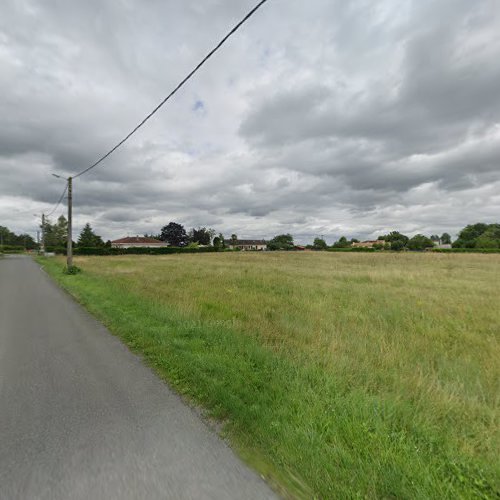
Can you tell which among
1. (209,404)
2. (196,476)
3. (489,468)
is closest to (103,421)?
(209,404)

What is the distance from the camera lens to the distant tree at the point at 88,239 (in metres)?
77.4

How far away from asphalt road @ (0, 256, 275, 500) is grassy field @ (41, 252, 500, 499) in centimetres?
29

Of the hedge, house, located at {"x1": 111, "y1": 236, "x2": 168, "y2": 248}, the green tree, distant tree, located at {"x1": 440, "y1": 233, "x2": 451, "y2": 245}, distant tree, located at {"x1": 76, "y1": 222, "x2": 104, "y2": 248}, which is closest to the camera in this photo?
the hedge

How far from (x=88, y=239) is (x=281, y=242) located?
80.9 metres

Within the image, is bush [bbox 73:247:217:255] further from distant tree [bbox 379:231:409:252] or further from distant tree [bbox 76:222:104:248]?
distant tree [bbox 379:231:409:252]

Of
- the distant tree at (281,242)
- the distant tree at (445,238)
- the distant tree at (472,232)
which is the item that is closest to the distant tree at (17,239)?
the distant tree at (281,242)

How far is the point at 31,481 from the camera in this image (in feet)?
7.19

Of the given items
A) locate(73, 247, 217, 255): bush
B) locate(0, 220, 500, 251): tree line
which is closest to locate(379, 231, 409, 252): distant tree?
locate(0, 220, 500, 251): tree line

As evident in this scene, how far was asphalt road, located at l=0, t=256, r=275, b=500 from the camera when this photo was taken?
7.04 ft

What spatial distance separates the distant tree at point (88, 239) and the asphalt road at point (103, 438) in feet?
265

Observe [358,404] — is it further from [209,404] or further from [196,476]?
[196,476]

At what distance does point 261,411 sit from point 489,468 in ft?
6.65

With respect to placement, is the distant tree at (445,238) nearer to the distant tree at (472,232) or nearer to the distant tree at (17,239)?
the distant tree at (472,232)

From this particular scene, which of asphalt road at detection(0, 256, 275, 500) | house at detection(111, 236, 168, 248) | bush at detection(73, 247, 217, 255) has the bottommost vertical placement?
asphalt road at detection(0, 256, 275, 500)
